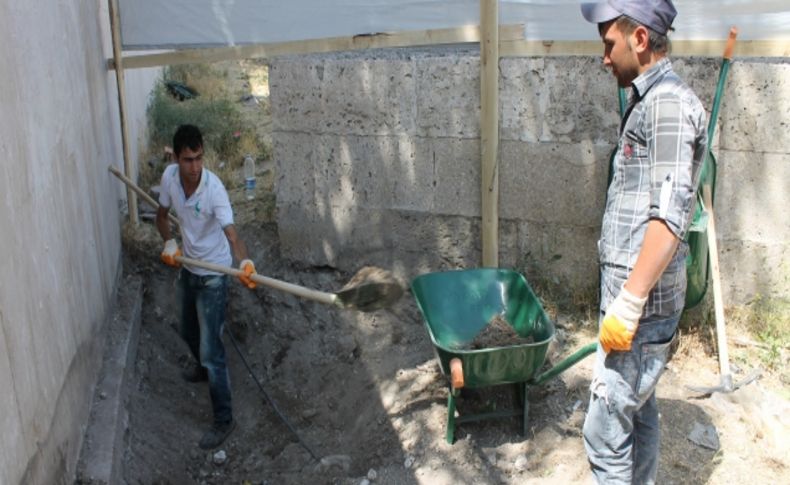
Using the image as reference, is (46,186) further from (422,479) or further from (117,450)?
(422,479)

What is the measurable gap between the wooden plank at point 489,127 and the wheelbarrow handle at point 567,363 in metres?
1.33

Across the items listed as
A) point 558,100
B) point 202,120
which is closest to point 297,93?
point 558,100

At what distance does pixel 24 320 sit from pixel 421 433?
85.8 inches

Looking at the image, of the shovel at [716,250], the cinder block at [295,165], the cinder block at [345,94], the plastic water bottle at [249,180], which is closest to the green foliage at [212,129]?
the plastic water bottle at [249,180]

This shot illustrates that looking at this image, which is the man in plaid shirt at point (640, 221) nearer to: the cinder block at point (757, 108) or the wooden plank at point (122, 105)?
the cinder block at point (757, 108)

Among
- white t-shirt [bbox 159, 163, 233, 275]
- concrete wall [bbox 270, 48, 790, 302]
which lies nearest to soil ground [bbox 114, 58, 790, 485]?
concrete wall [bbox 270, 48, 790, 302]

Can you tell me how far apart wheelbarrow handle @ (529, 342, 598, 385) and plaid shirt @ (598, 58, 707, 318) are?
49 centimetres

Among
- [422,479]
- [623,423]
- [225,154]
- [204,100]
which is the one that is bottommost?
[422,479]

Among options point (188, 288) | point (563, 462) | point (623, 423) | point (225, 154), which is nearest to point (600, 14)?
point (623, 423)

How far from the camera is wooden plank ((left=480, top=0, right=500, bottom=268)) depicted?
15.7ft

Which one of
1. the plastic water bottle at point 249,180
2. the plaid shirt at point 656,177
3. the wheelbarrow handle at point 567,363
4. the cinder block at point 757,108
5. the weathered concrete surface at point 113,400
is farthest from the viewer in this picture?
the plastic water bottle at point 249,180

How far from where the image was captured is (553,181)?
4906 millimetres

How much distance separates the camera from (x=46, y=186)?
3531 mm

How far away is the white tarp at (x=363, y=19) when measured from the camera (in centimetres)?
438
